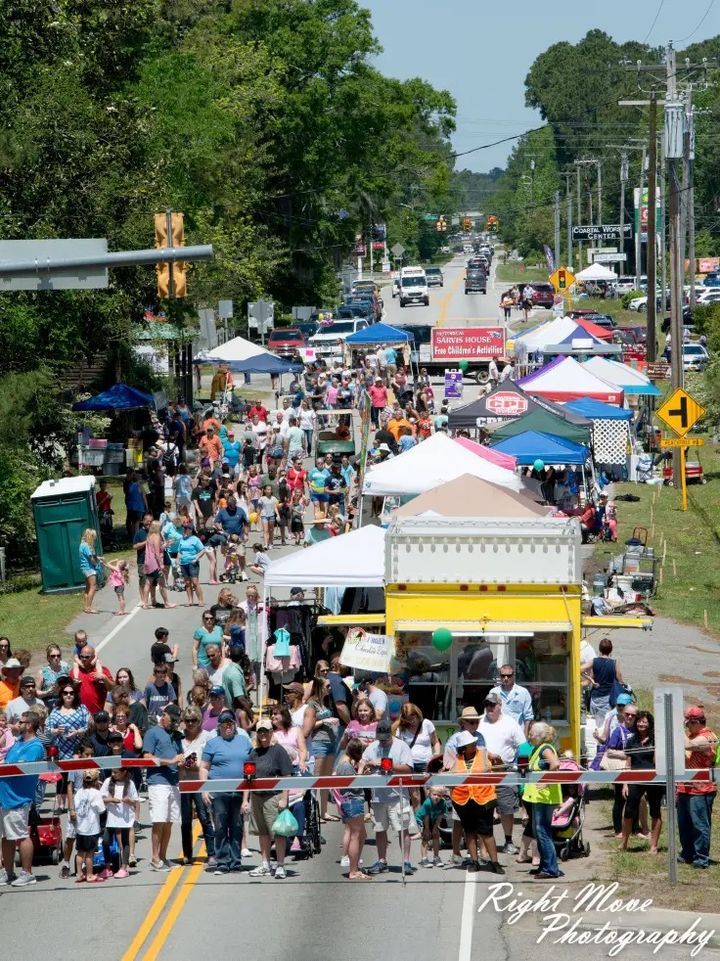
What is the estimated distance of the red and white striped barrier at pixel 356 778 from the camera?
15.1 m

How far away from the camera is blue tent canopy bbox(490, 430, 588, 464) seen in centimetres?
3272

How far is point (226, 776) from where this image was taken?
50.6ft

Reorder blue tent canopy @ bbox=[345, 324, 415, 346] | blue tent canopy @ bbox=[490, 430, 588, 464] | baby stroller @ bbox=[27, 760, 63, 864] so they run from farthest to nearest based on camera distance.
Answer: blue tent canopy @ bbox=[345, 324, 415, 346] < blue tent canopy @ bbox=[490, 430, 588, 464] < baby stroller @ bbox=[27, 760, 63, 864]

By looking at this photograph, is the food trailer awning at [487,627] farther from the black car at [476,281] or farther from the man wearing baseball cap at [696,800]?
the black car at [476,281]

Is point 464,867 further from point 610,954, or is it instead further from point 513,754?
point 610,954

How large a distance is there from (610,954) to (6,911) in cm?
520

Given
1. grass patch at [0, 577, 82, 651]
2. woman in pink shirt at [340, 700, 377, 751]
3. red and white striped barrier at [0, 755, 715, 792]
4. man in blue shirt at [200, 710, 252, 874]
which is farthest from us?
grass patch at [0, 577, 82, 651]

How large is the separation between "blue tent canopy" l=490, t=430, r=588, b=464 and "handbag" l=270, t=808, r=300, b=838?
17.7 m

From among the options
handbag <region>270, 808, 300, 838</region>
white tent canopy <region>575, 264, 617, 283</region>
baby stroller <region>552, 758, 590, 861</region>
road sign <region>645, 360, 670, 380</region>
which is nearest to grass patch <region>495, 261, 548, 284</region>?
white tent canopy <region>575, 264, 617, 283</region>

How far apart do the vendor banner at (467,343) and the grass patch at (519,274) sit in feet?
272

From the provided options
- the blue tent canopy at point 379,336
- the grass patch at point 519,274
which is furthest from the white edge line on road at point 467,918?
the grass patch at point 519,274

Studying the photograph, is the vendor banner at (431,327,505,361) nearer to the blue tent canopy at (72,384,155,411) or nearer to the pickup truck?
the pickup truck

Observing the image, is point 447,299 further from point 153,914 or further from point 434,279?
point 153,914

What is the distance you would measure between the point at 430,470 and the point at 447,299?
93.8m
